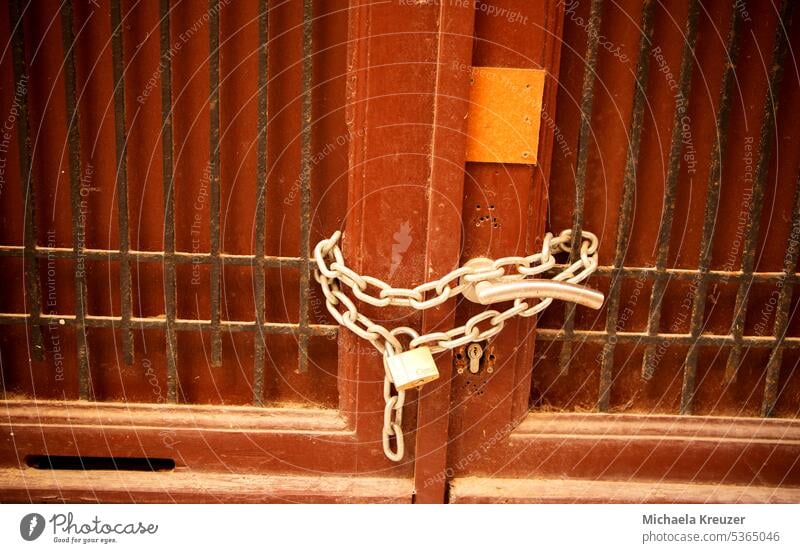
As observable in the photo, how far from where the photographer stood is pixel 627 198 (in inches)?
42.0

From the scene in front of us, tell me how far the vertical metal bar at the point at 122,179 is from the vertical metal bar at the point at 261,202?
21cm

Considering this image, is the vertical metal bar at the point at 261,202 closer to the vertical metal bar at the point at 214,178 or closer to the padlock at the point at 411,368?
the vertical metal bar at the point at 214,178

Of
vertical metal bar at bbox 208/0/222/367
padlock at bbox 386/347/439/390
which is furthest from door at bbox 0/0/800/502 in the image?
padlock at bbox 386/347/439/390

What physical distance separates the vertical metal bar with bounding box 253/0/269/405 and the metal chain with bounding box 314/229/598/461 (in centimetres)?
10

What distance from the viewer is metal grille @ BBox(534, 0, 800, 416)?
1.03 meters

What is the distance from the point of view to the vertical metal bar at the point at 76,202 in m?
1.01

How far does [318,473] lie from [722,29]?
3.24ft

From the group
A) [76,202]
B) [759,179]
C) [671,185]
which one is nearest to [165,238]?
[76,202]

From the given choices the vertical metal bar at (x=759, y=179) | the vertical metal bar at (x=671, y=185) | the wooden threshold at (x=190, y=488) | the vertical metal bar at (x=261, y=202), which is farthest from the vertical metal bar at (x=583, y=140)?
the vertical metal bar at (x=261, y=202)

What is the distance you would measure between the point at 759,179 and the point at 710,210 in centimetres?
9

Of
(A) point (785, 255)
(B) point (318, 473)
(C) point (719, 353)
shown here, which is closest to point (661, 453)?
(C) point (719, 353)

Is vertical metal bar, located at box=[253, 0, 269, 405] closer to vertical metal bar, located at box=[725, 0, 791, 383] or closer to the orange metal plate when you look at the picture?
the orange metal plate

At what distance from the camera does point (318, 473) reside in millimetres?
1136

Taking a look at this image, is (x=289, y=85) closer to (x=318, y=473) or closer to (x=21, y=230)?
(x=21, y=230)
